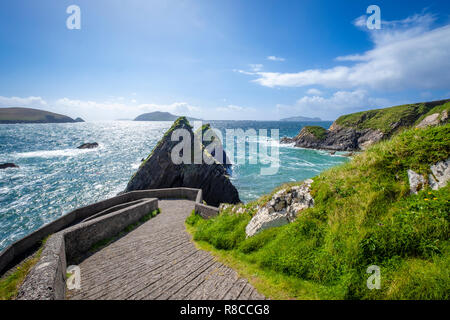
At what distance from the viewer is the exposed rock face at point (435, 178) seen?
523 centimetres

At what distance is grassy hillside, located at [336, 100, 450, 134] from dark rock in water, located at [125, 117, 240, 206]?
226ft

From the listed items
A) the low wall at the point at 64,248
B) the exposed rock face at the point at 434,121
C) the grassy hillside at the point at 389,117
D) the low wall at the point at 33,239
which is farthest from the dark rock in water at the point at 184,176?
the grassy hillside at the point at 389,117

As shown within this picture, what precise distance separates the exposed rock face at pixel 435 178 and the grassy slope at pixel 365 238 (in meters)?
0.16

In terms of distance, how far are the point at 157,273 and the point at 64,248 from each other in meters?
4.24

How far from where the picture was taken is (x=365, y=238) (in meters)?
4.92

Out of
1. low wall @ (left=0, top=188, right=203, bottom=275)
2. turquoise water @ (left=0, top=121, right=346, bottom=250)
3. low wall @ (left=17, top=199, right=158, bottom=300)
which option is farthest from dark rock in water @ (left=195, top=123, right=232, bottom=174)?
low wall @ (left=17, top=199, right=158, bottom=300)

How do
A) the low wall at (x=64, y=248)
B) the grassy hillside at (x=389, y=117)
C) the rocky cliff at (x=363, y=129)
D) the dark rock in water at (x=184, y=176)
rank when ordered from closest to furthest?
the low wall at (x=64, y=248), the dark rock in water at (x=184, y=176), the grassy hillside at (x=389, y=117), the rocky cliff at (x=363, y=129)

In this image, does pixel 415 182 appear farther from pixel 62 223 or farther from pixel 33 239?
pixel 62 223

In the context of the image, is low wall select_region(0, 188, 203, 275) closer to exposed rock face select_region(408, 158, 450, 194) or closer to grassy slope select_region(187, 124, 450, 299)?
grassy slope select_region(187, 124, 450, 299)

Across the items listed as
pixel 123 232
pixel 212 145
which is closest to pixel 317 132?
pixel 212 145

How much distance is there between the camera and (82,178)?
39688mm

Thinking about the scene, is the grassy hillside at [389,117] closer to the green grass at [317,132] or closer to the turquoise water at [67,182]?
the green grass at [317,132]

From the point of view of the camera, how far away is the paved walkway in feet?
17.1
